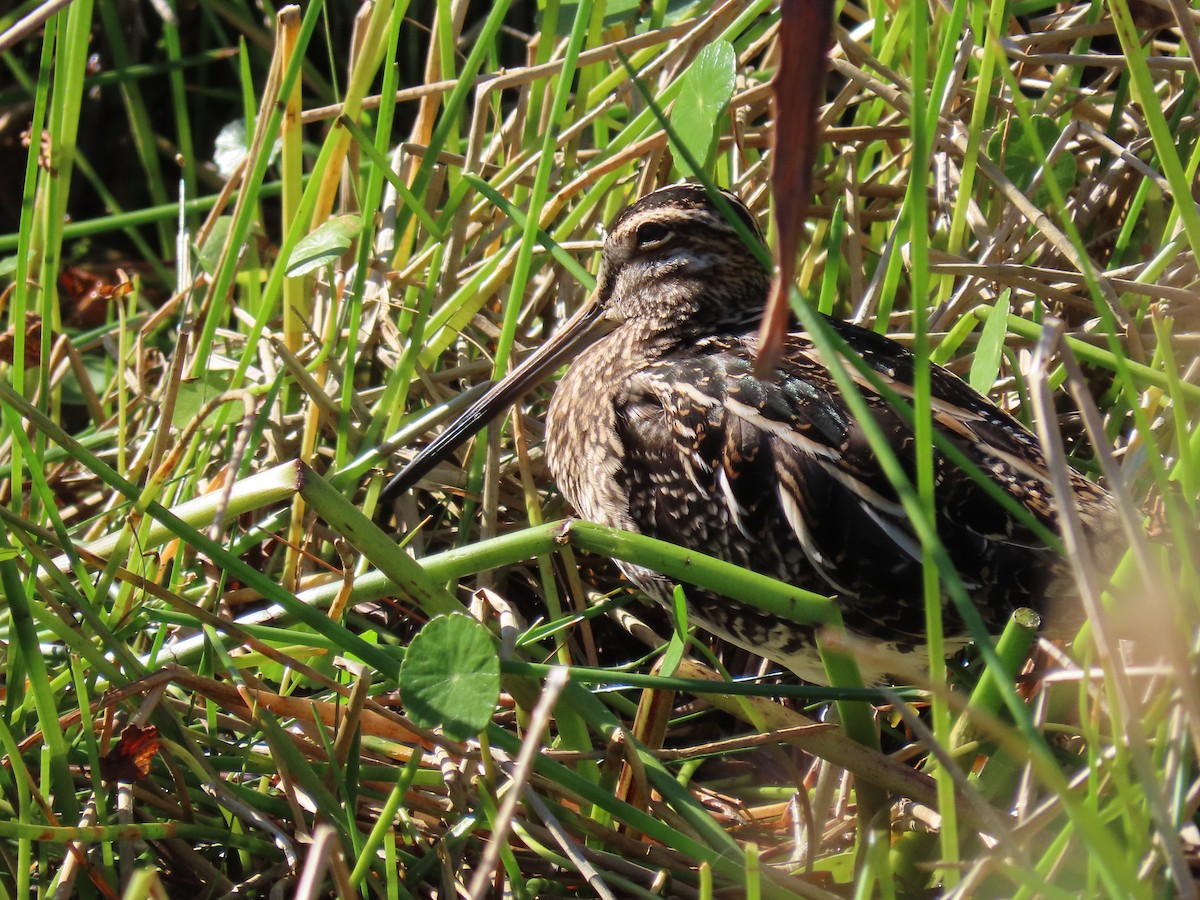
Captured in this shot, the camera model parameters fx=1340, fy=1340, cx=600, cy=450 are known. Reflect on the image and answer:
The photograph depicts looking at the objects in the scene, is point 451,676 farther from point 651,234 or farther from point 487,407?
point 651,234

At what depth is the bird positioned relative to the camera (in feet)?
5.32

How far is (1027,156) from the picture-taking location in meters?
2.06

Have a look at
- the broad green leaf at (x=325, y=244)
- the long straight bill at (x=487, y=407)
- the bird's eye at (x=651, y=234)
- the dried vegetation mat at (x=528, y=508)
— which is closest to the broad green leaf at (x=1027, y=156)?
the dried vegetation mat at (x=528, y=508)

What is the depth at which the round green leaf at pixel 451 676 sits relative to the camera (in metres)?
1.20

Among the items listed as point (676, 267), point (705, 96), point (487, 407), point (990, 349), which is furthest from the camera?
point (676, 267)

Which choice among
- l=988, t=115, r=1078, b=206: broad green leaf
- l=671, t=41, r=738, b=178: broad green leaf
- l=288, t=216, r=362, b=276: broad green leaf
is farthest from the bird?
l=988, t=115, r=1078, b=206: broad green leaf

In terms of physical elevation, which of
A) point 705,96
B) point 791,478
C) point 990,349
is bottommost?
point 791,478

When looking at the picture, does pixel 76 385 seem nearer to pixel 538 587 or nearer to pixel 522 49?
pixel 538 587

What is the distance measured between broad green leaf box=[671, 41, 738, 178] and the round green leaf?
0.80 meters

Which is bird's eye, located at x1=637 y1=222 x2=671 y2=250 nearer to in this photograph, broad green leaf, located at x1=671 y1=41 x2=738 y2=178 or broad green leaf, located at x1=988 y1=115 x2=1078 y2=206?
broad green leaf, located at x1=671 y1=41 x2=738 y2=178

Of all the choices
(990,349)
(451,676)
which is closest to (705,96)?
(990,349)

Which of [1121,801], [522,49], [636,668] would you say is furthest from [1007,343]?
[522,49]

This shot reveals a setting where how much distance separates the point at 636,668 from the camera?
6.44ft

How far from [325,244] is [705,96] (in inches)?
22.3
